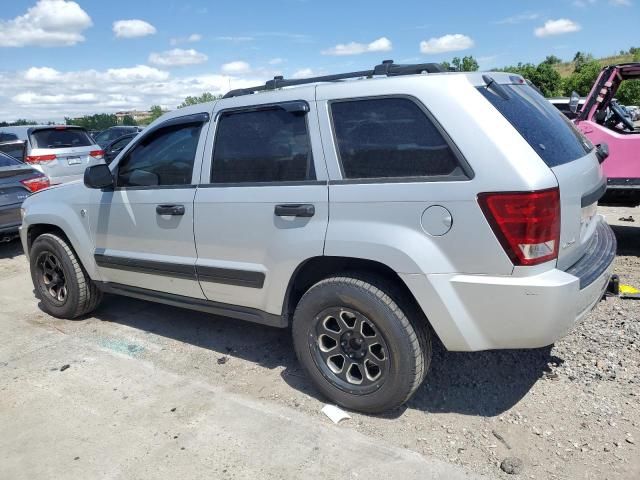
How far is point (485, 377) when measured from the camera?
3377 millimetres

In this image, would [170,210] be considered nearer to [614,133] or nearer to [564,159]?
[564,159]

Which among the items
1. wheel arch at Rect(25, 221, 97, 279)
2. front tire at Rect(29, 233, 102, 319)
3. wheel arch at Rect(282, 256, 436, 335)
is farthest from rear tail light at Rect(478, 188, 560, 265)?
front tire at Rect(29, 233, 102, 319)

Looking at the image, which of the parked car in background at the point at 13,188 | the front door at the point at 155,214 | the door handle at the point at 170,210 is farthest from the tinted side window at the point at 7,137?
the door handle at the point at 170,210

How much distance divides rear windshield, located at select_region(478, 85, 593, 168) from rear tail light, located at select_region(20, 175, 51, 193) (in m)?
7.08

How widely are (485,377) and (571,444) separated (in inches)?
29.5

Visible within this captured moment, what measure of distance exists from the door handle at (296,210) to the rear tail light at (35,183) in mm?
6067

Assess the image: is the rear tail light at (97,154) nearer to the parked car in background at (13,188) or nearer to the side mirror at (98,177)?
the parked car in background at (13,188)

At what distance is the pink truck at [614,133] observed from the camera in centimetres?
597

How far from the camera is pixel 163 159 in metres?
3.85

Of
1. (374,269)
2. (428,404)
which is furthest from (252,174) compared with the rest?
(428,404)

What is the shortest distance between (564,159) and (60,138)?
10.4 meters

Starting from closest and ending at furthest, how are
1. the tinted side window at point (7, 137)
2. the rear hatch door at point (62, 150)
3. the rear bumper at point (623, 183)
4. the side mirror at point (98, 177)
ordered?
the side mirror at point (98, 177)
the rear bumper at point (623, 183)
the rear hatch door at point (62, 150)
the tinted side window at point (7, 137)

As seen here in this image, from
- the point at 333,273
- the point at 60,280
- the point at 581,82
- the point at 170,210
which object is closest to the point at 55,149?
the point at 60,280

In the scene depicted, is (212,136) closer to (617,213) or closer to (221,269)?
(221,269)
